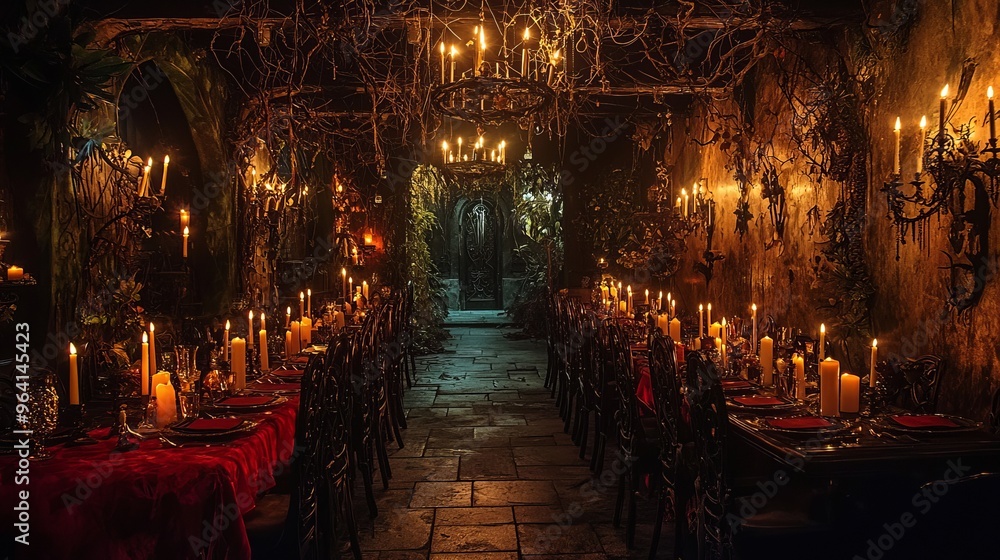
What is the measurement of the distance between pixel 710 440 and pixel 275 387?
2431mm

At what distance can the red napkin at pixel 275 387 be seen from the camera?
396 cm

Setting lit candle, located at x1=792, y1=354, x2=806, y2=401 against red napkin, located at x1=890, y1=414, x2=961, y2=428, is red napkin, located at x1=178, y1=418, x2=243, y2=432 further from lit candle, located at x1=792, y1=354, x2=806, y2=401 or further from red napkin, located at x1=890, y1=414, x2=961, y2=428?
red napkin, located at x1=890, y1=414, x2=961, y2=428

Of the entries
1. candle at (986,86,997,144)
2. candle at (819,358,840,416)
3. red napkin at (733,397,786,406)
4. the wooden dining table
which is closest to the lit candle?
red napkin at (733,397,786,406)

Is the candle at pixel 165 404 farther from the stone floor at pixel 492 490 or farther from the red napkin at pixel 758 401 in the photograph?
the red napkin at pixel 758 401

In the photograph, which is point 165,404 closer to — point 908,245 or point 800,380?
point 800,380

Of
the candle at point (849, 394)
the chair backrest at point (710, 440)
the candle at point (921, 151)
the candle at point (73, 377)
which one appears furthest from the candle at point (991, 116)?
the candle at point (73, 377)

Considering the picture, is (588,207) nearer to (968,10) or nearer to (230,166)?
(230,166)

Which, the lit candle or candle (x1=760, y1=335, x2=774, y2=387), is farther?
candle (x1=760, y1=335, x2=774, y2=387)

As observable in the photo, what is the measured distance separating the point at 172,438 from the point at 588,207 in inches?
380

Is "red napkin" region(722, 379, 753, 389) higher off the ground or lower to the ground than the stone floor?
higher

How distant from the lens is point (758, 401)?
11.1 ft

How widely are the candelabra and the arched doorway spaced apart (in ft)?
46.5

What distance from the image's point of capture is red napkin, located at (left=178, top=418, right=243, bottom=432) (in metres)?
2.89

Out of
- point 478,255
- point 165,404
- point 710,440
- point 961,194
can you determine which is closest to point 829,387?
point 710,440
